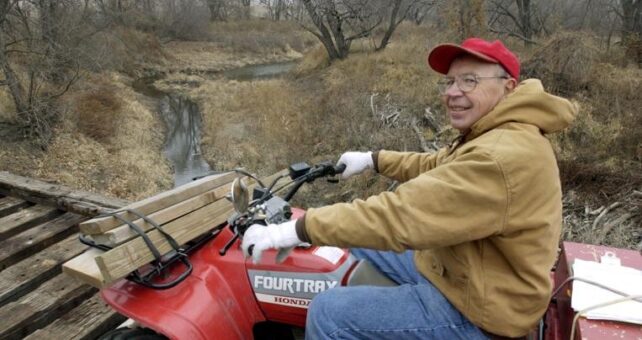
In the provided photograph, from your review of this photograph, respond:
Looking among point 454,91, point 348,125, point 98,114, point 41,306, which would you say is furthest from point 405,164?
point 98,114

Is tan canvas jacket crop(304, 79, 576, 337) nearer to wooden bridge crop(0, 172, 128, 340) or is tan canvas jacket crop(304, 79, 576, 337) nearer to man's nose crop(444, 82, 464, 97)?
man's nose crop(444, 82, 464, 97)

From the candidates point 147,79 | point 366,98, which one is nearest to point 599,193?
point 366,98

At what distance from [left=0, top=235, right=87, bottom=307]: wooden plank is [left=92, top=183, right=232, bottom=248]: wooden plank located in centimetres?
177

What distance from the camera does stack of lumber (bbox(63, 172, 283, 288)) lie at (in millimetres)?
1856

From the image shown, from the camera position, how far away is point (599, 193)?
5.30m

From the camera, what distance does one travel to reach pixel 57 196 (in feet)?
14.2

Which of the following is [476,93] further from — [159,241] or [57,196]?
[57,196]

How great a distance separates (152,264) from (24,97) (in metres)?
9.28

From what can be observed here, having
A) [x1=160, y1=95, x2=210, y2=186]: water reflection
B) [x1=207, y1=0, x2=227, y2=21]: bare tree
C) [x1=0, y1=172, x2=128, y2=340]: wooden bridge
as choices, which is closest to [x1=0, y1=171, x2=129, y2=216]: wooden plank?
[x1=0, y1=172, x2=128, y2=340]: wooden bridge

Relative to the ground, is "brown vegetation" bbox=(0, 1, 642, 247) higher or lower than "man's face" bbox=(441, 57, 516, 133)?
lower

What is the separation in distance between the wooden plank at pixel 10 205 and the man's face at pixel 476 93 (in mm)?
4224

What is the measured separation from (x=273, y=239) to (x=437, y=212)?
606 millimetres

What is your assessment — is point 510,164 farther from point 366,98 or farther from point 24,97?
point 24,97

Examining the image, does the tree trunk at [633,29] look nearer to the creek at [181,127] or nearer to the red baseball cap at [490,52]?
the creek at [181,127]
